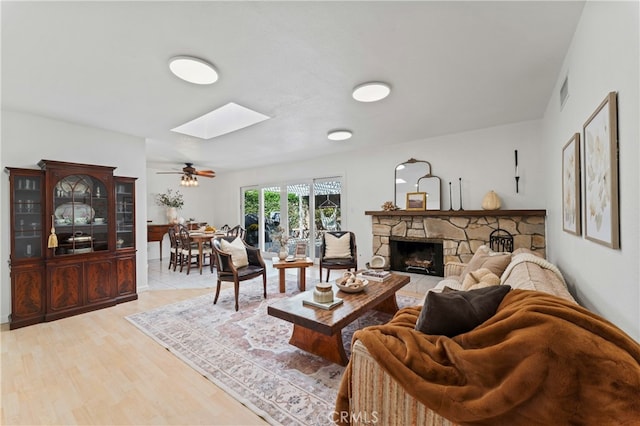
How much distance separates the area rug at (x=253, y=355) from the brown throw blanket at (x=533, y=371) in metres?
0.99

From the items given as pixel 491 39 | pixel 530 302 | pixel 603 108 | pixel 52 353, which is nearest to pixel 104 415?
pixel 52 353

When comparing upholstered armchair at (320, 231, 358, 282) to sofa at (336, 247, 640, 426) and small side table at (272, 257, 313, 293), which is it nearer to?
small side table at (272, 257, 313, 293)

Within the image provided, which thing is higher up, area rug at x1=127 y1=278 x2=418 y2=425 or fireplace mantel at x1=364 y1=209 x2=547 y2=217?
fireplace mantel at x1=364 y1=209 x2=547 y2=217

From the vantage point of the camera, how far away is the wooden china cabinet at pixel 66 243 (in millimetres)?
2988

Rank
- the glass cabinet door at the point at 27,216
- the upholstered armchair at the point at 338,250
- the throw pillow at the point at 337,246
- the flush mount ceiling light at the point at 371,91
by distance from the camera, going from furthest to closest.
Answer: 1. the throw pillow at the point at 337,246
2. the upholstered armchair at the point at 338,250
3. the glass cabinet door at the point at 27,216
4. the flush mount ceiling light at the point at 371,91

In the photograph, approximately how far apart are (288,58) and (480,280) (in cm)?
232

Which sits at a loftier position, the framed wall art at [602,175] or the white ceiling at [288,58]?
the white ceiling at [288,58]

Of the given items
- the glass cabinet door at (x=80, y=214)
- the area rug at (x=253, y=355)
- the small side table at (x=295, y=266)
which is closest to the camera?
the area rug at (x=253, y=355)

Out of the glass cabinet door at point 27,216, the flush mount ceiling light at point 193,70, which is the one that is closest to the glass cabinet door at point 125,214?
the glass cabinet door at point 27,216

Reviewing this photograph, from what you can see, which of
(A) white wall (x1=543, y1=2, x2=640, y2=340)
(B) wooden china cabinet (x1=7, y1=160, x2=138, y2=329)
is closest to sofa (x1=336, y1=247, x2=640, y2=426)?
(A) white wall (x1=543, y1=2, x2=640, y2=340)

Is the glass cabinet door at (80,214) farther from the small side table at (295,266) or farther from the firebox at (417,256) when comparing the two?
the firebox at (417,256)

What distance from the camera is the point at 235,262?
11.9ft

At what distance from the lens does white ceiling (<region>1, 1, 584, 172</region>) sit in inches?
62.9

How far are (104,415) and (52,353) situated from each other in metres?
1.27
